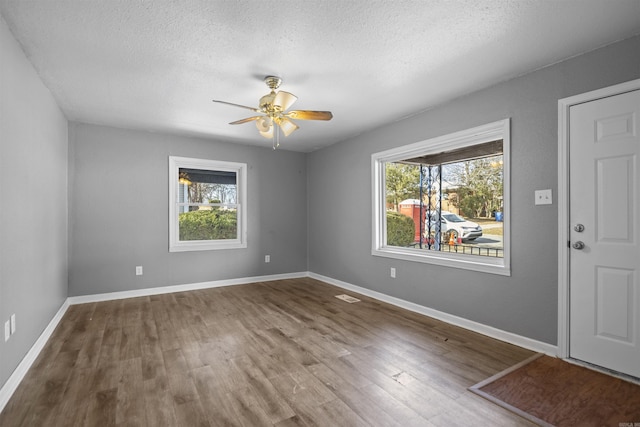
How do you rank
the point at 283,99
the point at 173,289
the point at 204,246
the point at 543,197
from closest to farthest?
the point at 543,197 → the point at 283,99 → the point at 173,289 → the point at 204,246

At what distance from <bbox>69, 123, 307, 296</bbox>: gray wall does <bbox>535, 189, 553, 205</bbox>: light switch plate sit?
4.02m

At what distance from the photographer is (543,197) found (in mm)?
2643

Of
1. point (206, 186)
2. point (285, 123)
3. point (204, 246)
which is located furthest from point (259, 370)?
point (206, 186)

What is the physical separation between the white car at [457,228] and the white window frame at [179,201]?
313cm

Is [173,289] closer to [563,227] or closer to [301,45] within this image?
[301,45]

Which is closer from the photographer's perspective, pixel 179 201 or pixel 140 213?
pixel 140 213

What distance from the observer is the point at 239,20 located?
204cm

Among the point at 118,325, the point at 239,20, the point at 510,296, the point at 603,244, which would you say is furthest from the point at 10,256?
the point at 603,244

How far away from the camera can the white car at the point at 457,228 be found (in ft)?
11.2

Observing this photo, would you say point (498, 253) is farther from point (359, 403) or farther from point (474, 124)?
point (359, 403)

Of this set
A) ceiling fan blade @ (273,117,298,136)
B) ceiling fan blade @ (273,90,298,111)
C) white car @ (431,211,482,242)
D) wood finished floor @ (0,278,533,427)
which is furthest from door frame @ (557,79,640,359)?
ceiling fan blade @ (273,117,298,136)

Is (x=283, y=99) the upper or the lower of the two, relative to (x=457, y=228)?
upper

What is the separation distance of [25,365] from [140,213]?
252 centimetres

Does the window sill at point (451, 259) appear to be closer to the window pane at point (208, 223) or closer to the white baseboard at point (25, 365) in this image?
the window pane at point (208, 223)
